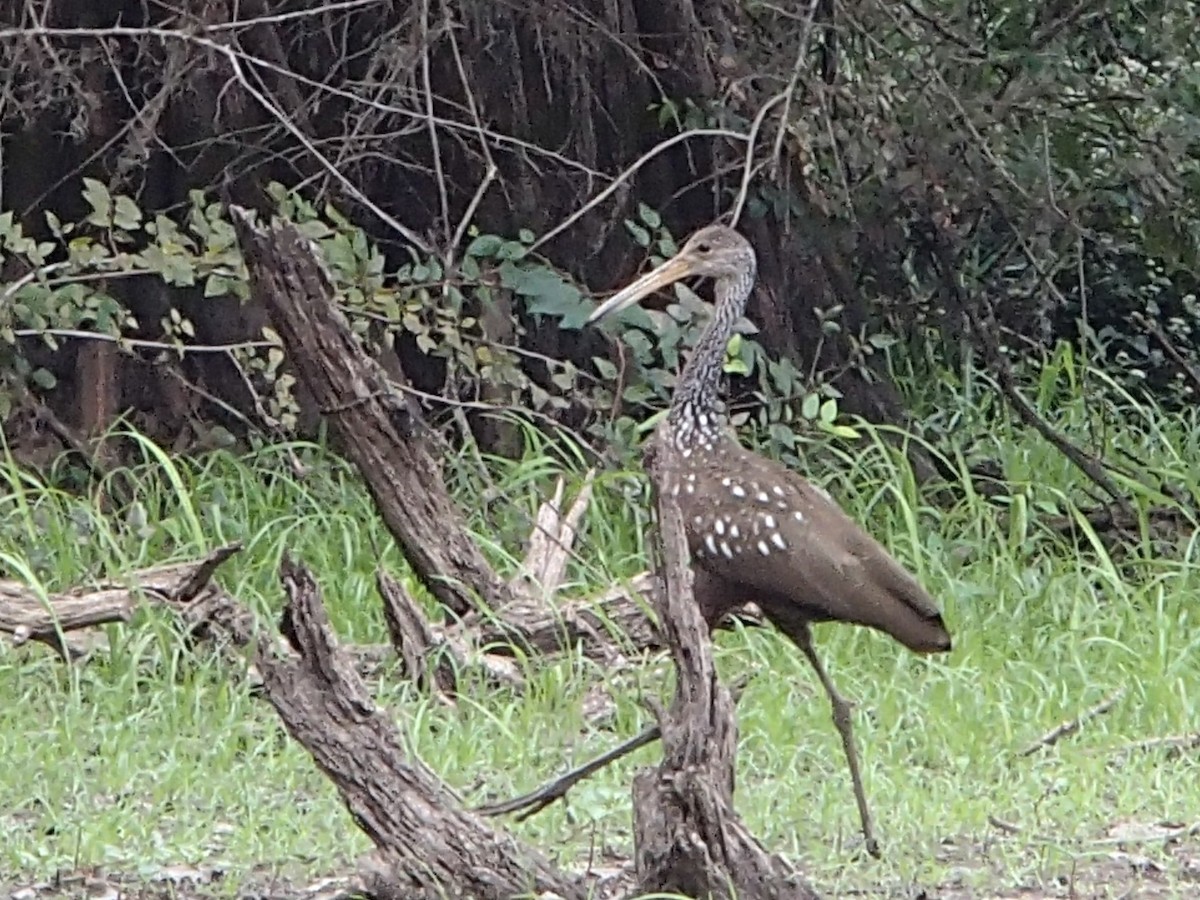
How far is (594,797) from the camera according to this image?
4633 mm

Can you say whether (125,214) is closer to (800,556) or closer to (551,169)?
(551,169)

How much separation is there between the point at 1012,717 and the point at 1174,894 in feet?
4.02

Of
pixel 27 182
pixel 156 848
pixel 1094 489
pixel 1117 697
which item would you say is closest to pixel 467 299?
pixel 27 182

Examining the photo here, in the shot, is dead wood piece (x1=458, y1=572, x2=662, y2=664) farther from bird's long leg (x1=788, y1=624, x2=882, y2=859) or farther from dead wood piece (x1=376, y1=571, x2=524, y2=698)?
Result: bird's long leg (x1=788, y1=624, x2=882, y2=859)

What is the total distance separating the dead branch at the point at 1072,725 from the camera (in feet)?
16.6

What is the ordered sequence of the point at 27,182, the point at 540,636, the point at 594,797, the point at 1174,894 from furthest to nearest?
1. the point at 27,182
2. the point at 540,636
3. the point at 594,797
4. the point at 1174,894

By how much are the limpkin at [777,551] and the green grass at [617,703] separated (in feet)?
0.87

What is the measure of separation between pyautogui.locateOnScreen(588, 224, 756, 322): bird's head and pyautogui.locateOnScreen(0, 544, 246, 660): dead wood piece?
47.3 inches

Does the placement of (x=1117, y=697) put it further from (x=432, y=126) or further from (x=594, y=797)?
(x=432, y=126)

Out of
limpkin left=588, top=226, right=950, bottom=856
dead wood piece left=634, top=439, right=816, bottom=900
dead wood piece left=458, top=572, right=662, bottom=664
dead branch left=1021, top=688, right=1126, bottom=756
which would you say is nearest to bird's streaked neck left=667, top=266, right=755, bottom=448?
limpkin left=588, top=226, right=950, bottom=856

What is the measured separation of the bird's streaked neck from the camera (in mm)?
5266

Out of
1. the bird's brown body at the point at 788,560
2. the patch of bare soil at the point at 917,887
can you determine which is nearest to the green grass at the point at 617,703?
the patch of bare soil at the point at 917,887

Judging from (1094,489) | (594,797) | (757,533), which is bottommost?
(1094,489)

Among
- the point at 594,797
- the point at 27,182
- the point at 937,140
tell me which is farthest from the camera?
the point at 27,182
